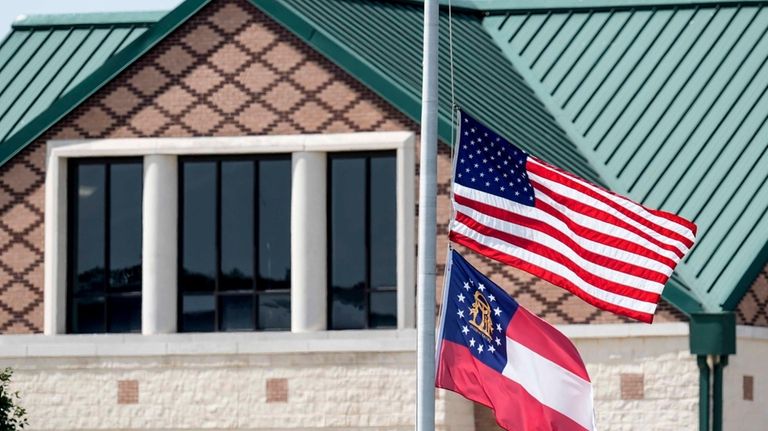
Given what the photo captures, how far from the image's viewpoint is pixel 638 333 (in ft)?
93.8

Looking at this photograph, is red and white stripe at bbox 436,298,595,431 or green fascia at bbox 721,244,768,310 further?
Result: green fascia at bbox 721,244,768,310

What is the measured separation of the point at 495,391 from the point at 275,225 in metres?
9.31

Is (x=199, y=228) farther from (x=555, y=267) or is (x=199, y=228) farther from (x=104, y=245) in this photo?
(x=555, y=267)

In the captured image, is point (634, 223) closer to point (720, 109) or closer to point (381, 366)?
point (381, 366)

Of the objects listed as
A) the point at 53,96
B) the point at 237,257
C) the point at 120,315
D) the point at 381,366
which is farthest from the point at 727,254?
the point at 53,96

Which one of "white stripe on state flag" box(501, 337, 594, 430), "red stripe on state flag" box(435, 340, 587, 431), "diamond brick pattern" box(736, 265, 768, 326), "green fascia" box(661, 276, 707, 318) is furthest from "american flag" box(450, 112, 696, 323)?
"diamond brick pattern" box(736, 265, 768, 326)

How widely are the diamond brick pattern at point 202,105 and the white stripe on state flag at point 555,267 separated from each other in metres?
7.76

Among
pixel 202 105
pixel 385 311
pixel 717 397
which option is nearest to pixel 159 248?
pixel 202 105

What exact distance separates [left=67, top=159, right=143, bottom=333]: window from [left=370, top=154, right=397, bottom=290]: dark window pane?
11.9ft

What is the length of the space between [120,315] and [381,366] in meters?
4.20

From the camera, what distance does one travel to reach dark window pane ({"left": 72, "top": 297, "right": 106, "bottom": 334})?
30.2 metres

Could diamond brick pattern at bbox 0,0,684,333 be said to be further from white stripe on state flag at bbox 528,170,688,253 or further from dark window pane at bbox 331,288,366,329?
white stripe on state flag at bbox 528,170,688,253

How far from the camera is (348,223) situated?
97.2 feet

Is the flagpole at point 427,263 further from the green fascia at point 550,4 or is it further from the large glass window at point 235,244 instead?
the green fascia at point 550,4
